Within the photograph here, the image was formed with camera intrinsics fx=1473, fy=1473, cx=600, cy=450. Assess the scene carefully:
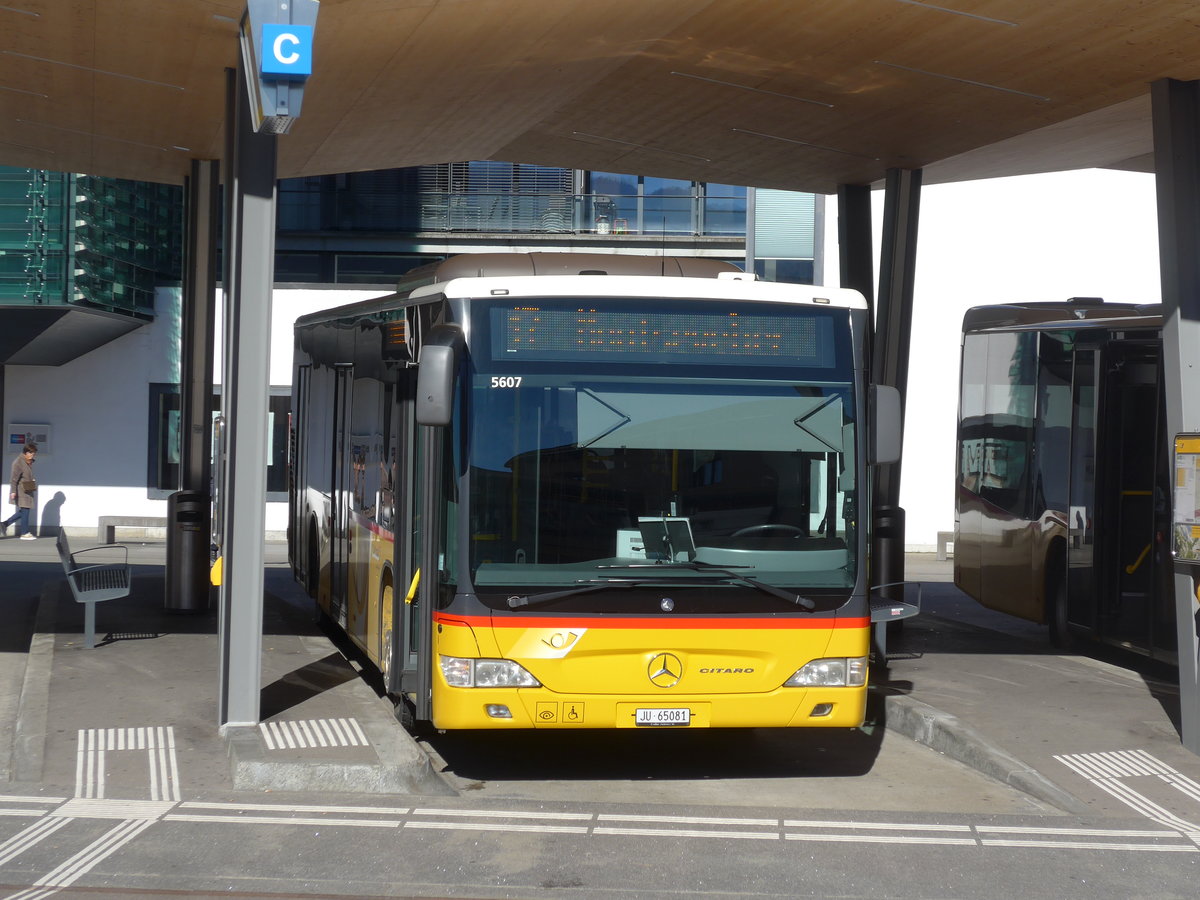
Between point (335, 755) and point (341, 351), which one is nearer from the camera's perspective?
point (335, 755)

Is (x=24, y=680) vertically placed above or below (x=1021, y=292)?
below

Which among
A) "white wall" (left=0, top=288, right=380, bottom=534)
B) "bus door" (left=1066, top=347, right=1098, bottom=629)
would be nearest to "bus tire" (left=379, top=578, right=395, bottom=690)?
"bus door" (left=1066, top=347, right=1098, bottom=629)

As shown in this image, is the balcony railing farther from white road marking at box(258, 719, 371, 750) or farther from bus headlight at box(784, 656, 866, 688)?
bus headlight at box(784, 656, 866, 688)

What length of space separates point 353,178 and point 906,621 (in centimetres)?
1875

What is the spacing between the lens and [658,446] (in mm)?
8266

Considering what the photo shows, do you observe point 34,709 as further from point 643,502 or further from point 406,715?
point 643,502

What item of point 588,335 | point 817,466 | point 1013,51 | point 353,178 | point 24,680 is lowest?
point 24,680

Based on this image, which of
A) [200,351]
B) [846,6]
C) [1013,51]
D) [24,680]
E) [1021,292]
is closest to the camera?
[846,6]

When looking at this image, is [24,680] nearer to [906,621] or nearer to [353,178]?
[906,621]

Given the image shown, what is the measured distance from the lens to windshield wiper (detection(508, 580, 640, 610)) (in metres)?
8.09

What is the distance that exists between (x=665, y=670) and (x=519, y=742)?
2.44 m

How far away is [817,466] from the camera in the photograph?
8.47 metres

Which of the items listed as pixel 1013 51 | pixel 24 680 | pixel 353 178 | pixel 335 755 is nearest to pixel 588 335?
pixel 335 755

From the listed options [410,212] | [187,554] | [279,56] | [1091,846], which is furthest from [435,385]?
[410,212]
